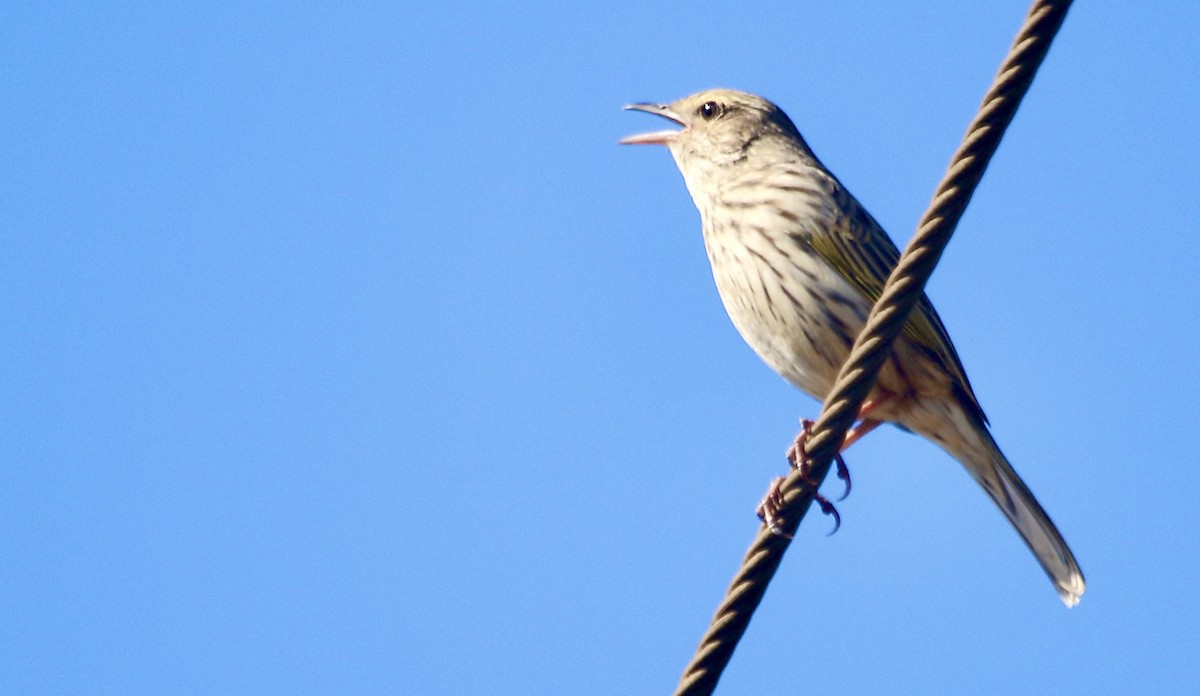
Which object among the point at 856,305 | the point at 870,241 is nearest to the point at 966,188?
the point at 856,305

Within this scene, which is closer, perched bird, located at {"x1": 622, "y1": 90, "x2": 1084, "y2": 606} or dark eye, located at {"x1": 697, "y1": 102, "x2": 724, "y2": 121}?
perched bird, located at {"x1": 622, "y1": 90, "x2": 1084, "y2": 606}

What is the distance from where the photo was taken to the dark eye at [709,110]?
30.6 feet

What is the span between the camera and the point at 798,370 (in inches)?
292

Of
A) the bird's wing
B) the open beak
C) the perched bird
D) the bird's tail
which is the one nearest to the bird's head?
the open beak

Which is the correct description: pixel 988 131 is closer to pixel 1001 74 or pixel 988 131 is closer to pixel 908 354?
pixel 1001 74

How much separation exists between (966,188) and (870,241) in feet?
10.8

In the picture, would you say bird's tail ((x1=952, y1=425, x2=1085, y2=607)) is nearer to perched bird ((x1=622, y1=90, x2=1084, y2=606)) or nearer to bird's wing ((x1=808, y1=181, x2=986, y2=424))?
perched bird ((x1=622, y1=90, x2=1084, y2=606))

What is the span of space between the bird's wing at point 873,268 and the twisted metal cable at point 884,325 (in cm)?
242

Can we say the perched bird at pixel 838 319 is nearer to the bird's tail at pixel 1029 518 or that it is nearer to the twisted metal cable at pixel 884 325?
the bird's tail at pixel 1029 518

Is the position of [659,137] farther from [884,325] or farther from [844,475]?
[884,325]

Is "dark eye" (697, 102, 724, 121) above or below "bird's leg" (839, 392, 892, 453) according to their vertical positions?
above

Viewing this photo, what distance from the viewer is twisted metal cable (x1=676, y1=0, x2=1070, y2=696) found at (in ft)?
13.7

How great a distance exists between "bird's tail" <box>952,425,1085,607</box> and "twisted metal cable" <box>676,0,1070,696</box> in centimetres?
252

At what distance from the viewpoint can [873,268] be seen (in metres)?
7.41
